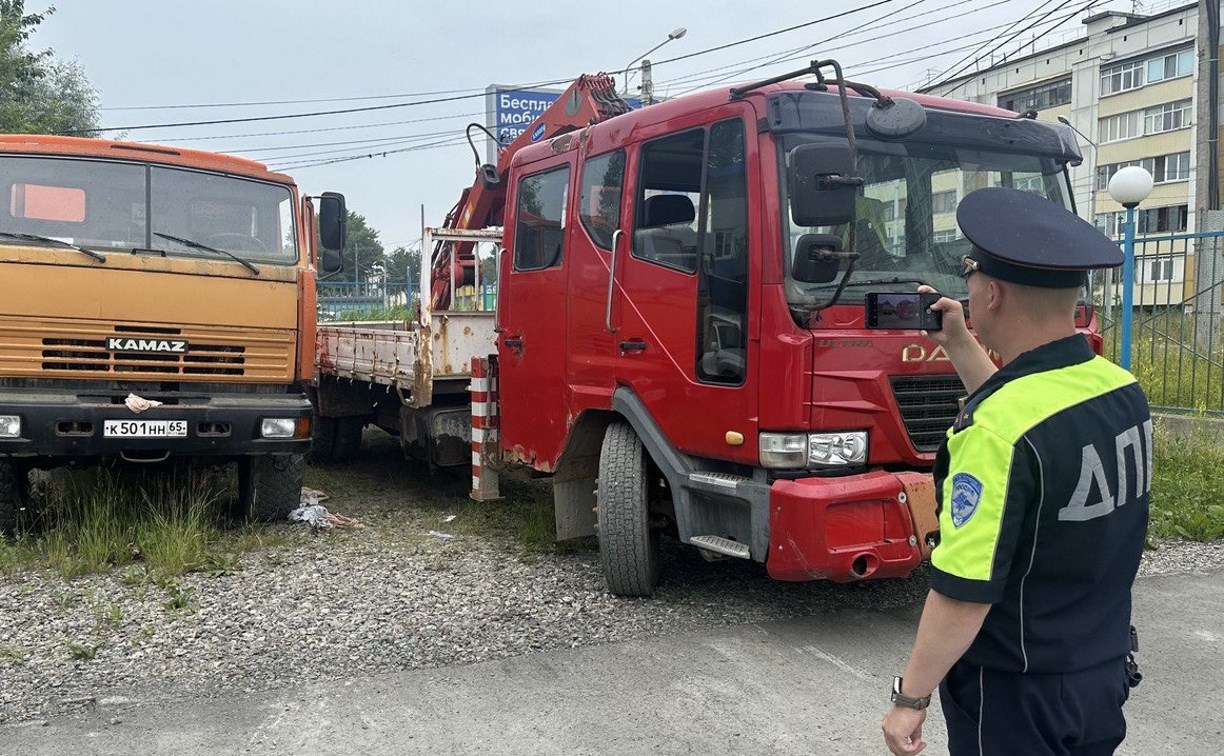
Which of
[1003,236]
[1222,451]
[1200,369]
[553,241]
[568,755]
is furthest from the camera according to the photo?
[1200,369]

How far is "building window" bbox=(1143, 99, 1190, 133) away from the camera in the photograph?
128 ft

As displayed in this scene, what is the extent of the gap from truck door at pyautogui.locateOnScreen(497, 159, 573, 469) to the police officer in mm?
3822

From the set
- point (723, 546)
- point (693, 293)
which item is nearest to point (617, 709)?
point (723, 546)

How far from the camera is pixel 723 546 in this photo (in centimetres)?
444

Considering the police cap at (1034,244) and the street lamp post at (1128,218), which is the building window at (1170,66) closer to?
the street lamp post at (1128,218)

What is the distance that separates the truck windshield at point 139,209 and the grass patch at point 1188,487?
6127 mm

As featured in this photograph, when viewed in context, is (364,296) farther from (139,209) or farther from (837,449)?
(837,449)

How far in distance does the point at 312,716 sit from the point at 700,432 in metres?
2.03

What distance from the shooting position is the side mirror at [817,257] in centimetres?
399

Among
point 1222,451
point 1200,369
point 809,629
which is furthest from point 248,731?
point 1200,369

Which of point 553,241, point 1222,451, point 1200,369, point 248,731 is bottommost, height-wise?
point 248,731

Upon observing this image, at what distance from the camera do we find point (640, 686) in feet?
13.1

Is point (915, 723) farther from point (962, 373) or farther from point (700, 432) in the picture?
point (700, 432)

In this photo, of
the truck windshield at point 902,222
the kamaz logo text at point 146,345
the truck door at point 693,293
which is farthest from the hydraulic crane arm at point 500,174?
the truck windshield at point 902,222
